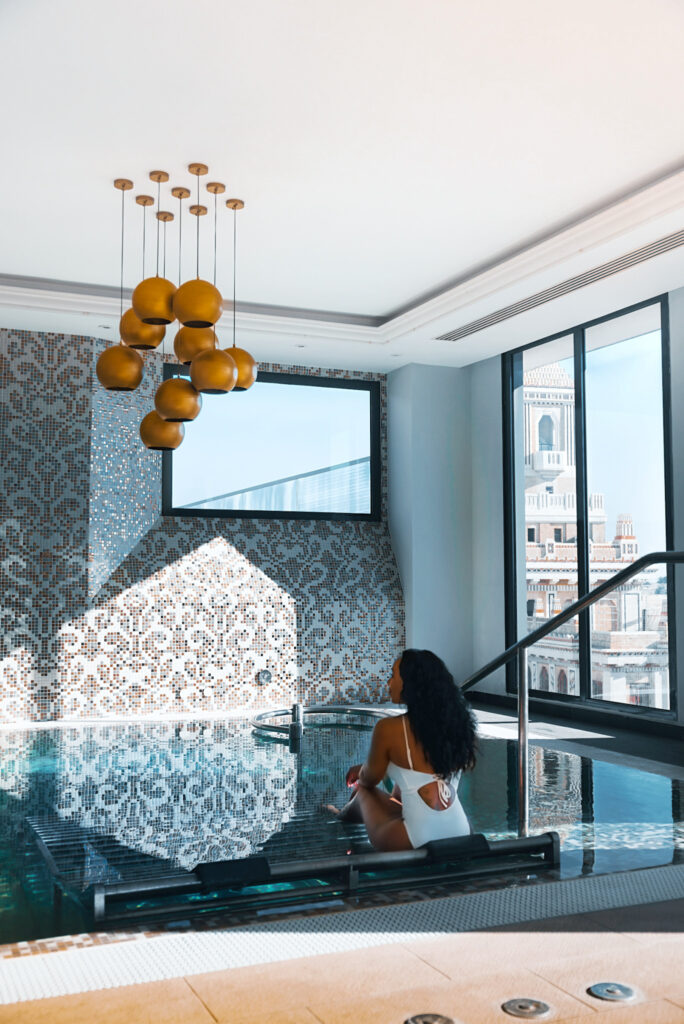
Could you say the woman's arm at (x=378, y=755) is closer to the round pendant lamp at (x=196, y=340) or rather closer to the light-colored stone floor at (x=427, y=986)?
the light-colored stone floor at (x=427, y=986)

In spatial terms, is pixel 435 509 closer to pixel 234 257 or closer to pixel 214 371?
pixel 234 257

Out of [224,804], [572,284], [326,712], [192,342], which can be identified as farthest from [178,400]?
[326,712]

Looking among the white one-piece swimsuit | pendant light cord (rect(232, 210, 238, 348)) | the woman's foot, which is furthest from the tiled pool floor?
pendant light cord (rect(232, 210, 238, 348))

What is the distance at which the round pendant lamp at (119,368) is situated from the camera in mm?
5098

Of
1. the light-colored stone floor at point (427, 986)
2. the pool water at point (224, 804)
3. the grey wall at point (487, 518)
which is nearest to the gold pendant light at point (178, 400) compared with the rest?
the pool water at point (224, 804)

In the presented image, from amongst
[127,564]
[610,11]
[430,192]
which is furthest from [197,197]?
[127,564]

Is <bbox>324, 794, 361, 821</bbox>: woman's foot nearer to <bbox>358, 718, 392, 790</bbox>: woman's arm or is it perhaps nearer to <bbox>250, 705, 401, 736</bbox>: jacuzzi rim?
<bbox>358, 718, 392, 790</bbox>: woman's arm

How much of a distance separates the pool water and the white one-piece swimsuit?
429mm

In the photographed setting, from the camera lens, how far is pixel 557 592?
8.16 m

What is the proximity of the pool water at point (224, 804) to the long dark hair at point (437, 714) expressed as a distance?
55 cm

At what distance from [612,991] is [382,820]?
148 centimetres

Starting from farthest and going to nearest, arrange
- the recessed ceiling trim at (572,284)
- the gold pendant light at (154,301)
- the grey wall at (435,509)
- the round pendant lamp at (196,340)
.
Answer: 1. the grey wall at (435,509)
2. the recessed ceiling trim at (572,284)
3. the round pendant lamp at (196,340)
4. the gold pendant light at (154,301)

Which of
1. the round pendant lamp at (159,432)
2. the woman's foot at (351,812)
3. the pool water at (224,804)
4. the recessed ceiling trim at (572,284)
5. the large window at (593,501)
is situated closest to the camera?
the pool water at (224,804)

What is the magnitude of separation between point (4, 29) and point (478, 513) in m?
6.34
